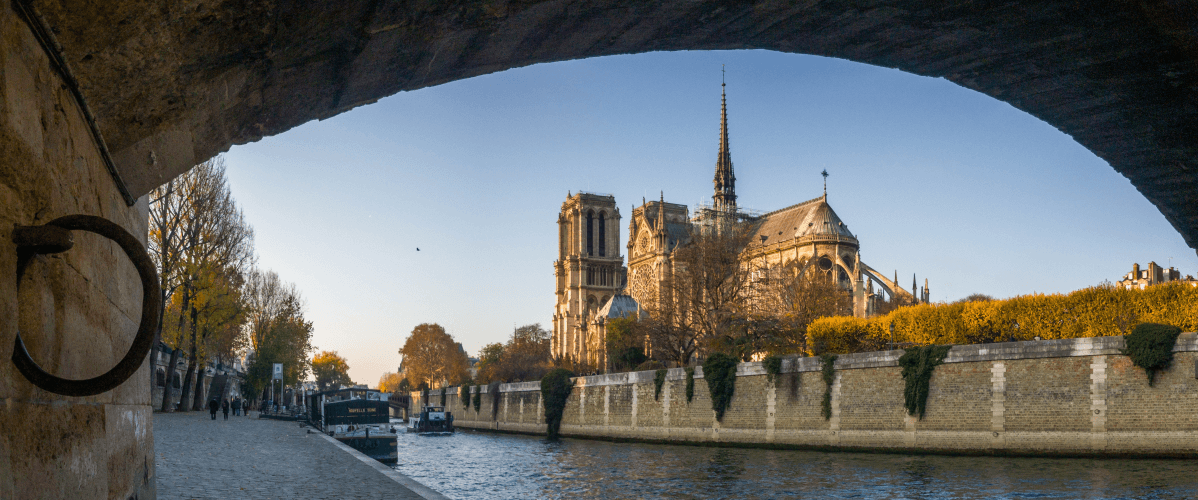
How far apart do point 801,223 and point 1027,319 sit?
5062cm

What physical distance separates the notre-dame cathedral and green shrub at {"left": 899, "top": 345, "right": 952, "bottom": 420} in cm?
2858

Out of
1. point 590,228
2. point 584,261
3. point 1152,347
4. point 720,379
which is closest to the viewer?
point 1152,347

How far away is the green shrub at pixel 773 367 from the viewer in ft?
101

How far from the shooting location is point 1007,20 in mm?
3830

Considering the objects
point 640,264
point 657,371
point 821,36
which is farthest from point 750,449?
point 640,264

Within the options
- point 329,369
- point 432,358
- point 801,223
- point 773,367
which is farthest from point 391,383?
point 773,367

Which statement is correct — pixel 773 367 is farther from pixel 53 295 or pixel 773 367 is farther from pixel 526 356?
pixel 526 356

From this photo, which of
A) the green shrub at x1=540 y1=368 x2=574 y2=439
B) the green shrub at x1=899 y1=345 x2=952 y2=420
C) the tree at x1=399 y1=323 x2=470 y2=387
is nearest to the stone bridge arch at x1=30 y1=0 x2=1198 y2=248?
the green shrub at x1=899 y1=345 x2=952 y2=420

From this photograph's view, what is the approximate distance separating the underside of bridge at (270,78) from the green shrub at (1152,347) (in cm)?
1959

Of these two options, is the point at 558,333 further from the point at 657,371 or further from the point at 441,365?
the point at 657,371

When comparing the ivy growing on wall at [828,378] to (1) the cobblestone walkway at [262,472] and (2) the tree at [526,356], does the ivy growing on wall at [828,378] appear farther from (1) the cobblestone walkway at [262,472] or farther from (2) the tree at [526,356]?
(2) the tree at [526,356]

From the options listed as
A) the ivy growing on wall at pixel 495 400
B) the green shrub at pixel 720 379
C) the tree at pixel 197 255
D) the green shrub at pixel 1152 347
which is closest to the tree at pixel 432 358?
the ivy growing on wall at pixel 495 400

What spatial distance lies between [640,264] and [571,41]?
89059 mm

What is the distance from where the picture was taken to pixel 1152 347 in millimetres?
21688
